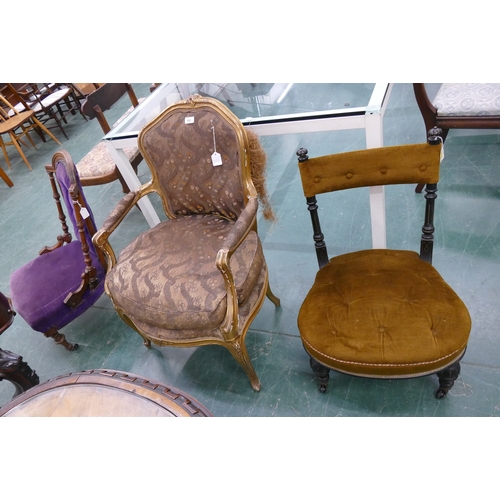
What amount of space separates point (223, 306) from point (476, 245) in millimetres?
1418

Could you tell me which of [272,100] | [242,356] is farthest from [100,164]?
[242,356]

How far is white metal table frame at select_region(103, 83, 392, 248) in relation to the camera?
1.54 meters

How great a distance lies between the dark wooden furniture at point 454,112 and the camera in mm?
1852

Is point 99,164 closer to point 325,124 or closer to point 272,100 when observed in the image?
point 272,100

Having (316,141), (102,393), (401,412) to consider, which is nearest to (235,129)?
(102,393)

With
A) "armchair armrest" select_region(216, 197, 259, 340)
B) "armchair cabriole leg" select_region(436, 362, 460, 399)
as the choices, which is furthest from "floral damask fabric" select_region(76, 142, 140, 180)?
"armchair cabriole leg" select_region(436, 362, 460, 399)

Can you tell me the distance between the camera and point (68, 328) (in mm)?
2213

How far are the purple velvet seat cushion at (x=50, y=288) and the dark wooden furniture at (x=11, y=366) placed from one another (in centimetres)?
10

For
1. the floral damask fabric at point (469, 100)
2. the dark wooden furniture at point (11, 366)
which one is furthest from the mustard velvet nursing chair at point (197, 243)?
the floral damask fabric at point (469, 100)

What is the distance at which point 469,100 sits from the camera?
1.89m

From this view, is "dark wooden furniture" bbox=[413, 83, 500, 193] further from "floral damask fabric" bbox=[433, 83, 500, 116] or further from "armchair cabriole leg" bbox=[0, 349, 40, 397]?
"armchair cabriole leg" bbox=[0, 349, 40, 397]

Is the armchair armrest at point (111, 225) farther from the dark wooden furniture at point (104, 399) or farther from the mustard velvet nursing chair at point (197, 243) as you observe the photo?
the dark wooden furniture at point (104, 399)

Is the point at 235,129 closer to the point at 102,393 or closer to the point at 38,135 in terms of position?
the point at 102,393

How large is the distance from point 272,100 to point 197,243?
86 cm
